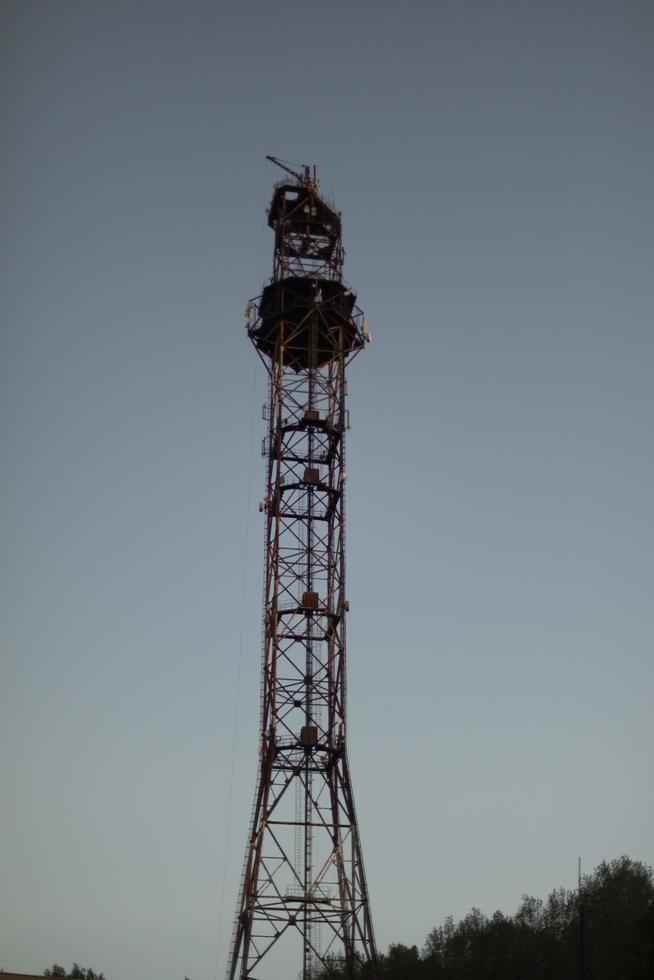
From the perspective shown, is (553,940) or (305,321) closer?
(305,321)

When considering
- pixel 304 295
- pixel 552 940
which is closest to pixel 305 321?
pixel 304 295

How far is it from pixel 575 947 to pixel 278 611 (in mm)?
33205

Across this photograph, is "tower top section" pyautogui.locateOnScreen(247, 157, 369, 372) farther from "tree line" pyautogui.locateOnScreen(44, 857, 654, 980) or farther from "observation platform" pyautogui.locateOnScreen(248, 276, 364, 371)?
"tree line" pyautogui.locateOnScreen(44, 857, 654, 980)

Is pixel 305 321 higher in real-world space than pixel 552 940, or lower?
higher

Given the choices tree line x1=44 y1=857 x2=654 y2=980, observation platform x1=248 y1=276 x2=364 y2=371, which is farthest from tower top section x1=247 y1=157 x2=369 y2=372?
tree line x1=44 y1=857 x2=654 y2=980

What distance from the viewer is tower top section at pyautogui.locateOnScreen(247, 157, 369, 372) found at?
65875mm

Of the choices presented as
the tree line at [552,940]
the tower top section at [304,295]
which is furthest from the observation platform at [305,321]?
the tree line at [552,940]

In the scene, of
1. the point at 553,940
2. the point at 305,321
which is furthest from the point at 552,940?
the point at 305,321

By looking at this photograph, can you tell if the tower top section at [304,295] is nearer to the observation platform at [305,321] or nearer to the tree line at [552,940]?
the observation platform at [305,321]

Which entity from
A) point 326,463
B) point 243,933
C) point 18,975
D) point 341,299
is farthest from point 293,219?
point 18,975

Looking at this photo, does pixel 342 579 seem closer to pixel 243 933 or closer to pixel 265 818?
pixel 265 818

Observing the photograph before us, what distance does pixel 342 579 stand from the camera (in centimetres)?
6153

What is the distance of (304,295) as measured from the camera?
66562 millimetres

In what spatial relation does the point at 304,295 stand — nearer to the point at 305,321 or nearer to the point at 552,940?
the point at 305,321
